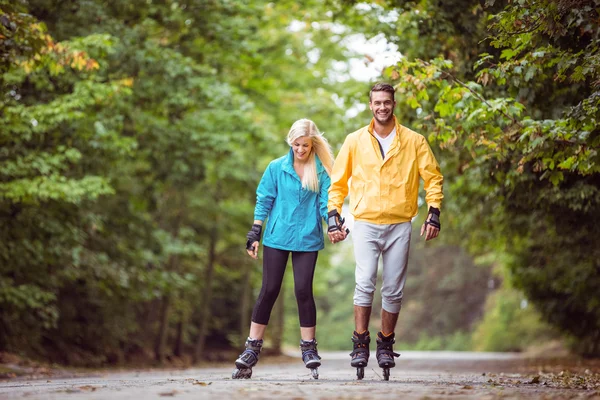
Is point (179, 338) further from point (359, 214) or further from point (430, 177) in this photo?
point (430, 177)

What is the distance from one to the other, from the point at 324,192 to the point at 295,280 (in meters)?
0.85

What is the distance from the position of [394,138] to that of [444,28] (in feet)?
13.1

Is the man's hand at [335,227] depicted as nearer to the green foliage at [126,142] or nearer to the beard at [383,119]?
the beard at [383,119]

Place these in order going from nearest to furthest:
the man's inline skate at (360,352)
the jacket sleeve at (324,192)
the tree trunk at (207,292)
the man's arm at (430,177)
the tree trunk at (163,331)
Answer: the man's inline skate at (360,352), the man's arm at (430,177), the jacket sleeve at (324,192), the tree trunk at (163,331), the tree trunk at (207,292)

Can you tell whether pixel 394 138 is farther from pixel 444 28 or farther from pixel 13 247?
pixel 13 247

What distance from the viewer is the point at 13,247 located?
13727 mm

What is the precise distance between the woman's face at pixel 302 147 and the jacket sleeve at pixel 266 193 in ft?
0.87

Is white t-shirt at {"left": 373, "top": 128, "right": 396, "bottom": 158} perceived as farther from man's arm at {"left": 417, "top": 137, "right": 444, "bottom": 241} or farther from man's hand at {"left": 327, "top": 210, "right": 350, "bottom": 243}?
man's hand at {"left": 327, "top": 210, "right": 350, "bottom": 243}

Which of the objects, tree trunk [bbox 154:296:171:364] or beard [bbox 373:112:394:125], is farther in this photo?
tree trunk [bbox 154:296:171:364]

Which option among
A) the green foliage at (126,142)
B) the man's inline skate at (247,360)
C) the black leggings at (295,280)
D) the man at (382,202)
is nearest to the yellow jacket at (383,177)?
the man at (382,202)

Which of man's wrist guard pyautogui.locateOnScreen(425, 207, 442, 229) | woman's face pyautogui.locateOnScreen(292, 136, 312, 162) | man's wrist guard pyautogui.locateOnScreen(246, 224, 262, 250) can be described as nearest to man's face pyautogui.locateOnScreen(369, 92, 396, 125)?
woman's face pyautogui.locateOnScreen(292, 136, 312, 162)

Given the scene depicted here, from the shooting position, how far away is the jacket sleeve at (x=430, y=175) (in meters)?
7.39

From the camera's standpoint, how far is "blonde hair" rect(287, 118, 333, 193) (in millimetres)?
7516

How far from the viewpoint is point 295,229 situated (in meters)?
7.43
